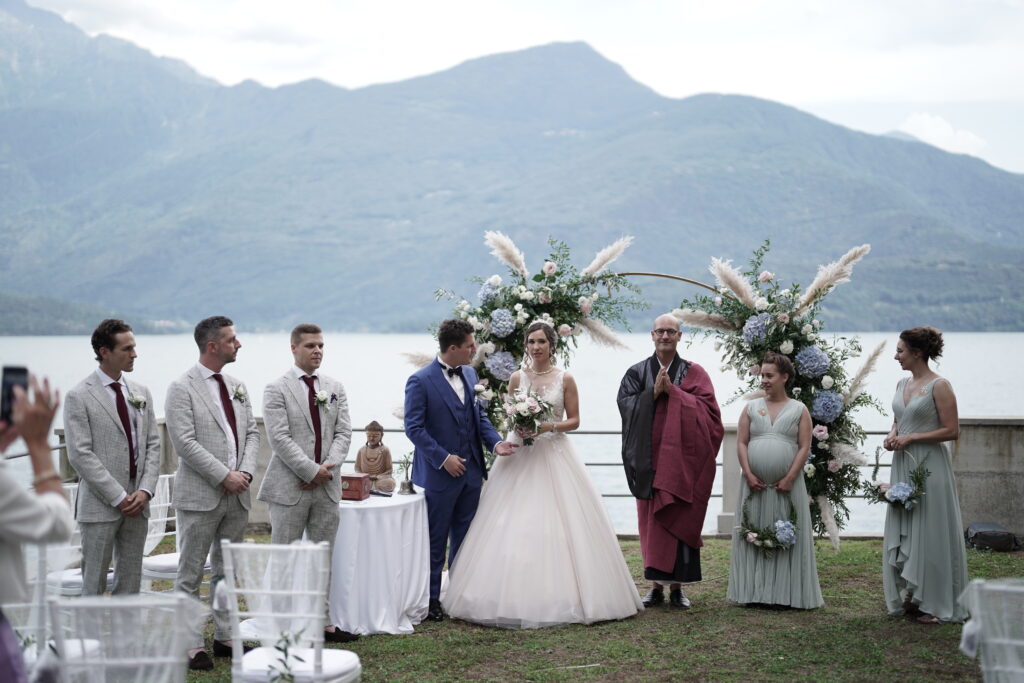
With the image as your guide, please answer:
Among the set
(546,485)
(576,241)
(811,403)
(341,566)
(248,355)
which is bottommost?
(341,566)

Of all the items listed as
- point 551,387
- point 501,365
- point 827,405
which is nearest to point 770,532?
point 827,405

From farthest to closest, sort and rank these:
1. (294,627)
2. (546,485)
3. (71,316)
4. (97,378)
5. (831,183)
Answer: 1. (831,183)
2. (71,316)
3. (546,485)
4. (97,378)
5. (294,627)

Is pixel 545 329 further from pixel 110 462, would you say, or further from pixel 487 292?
pixel 110 462

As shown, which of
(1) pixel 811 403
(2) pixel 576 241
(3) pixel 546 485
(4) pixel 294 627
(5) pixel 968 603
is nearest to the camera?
(5) pixel 968 603

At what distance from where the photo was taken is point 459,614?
6973 millimetres

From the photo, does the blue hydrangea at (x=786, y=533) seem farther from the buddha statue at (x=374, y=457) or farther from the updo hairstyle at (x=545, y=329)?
the buddha statue at (x=374, y=457)

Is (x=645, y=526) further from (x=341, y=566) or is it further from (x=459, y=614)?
(x=341, y=566)

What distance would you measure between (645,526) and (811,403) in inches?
64.5

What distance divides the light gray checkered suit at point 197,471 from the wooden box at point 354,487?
3.36 ft

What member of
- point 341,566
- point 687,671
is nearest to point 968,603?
point 687,671

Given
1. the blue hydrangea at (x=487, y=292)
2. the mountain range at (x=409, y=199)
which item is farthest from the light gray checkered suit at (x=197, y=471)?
the mountain range at (x=409, y=199)

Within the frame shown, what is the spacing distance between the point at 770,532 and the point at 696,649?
1283mm

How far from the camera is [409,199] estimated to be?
384ft

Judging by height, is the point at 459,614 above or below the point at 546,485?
below
